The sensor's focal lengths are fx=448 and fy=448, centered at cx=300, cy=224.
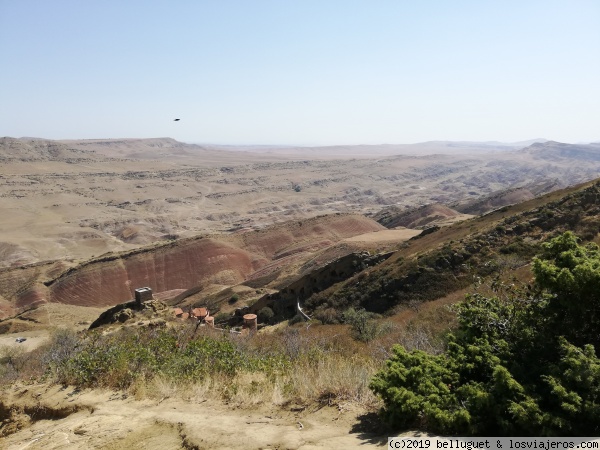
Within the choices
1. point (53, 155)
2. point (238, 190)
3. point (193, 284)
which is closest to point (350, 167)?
point (238, 190)

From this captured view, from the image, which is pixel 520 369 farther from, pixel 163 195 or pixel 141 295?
pixel 163 195

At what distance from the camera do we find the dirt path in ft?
17.2

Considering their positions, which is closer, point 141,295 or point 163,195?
point 141,295

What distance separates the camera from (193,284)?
5272cm

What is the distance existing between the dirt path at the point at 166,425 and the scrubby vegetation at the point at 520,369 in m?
0.74

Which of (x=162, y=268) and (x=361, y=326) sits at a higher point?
(x=361, y=326)

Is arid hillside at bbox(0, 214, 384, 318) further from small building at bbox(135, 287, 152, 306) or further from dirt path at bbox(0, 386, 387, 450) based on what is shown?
dirt path at bbox(0, 386, 387, 450)

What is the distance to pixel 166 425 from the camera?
5.89 meters

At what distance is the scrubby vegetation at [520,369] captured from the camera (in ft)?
14.9

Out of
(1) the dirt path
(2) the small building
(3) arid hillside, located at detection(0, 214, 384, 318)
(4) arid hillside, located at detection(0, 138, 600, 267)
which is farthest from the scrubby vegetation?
(4) arid hillside, located at detection(0, 138, 600, 267)

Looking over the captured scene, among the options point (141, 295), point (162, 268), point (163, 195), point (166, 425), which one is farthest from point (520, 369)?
point (163, 195)

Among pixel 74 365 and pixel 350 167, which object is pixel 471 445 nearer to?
pixel 74 365

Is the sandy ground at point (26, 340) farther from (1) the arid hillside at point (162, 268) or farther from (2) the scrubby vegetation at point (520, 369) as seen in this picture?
(2) the scrubby vegetation at point (520, 369)

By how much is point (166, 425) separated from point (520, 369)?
14.7 feet
